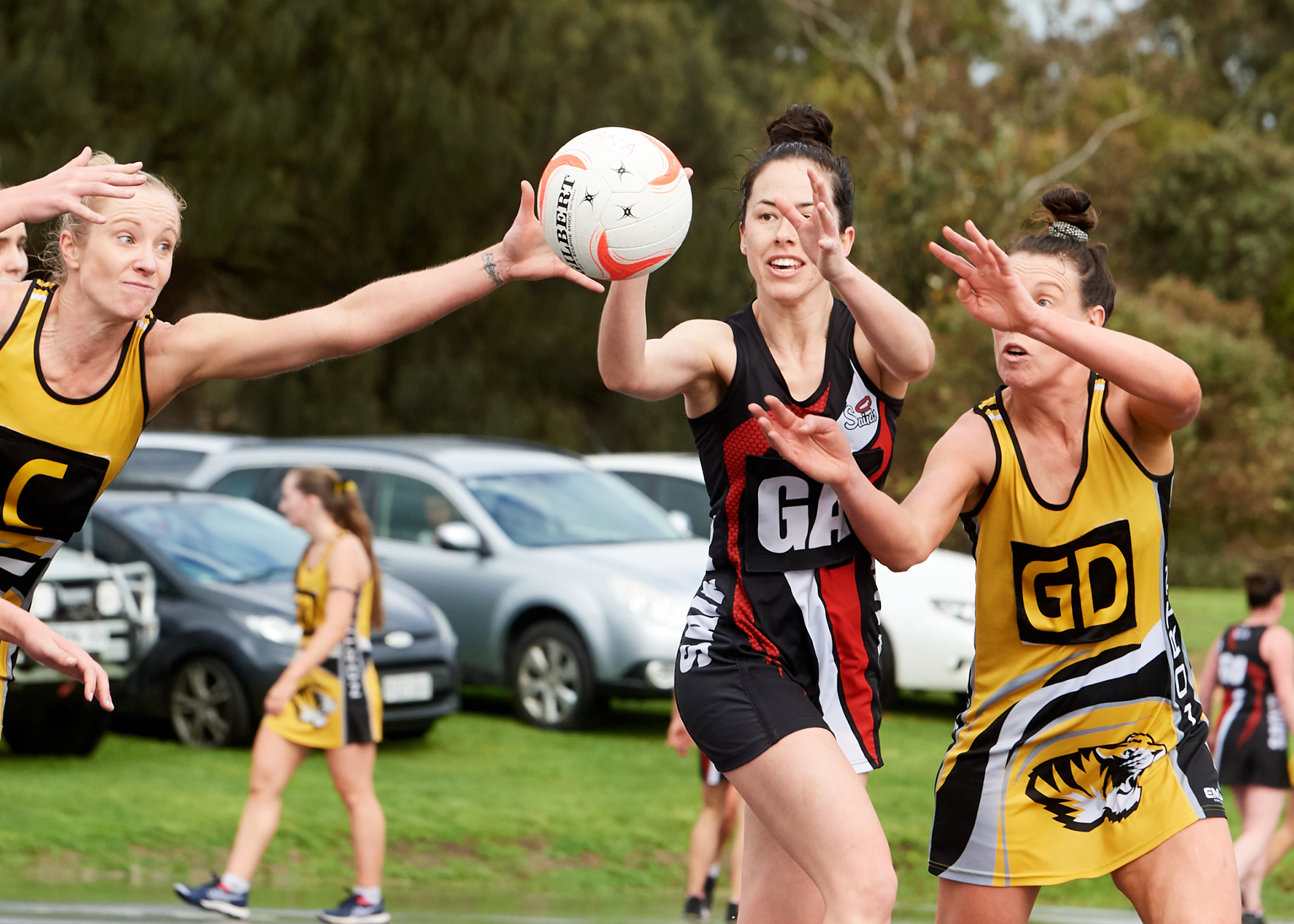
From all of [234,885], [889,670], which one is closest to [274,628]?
[234,885]

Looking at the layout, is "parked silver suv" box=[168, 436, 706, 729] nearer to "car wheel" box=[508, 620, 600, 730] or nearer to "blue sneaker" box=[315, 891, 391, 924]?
"car wheel" box=[508, 620, 600, 730]

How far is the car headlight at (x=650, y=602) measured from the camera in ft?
38.7

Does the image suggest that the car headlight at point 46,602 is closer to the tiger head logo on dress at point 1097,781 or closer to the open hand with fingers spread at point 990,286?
the tiger head logo on dress at point 1097,781

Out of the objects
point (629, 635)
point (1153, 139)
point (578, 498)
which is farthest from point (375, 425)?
point (1153, 139)

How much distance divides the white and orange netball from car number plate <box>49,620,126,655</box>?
6723 millimetres

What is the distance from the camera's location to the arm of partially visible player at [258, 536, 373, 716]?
7617 millimetres

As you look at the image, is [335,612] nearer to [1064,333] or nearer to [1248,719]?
[1248,719]

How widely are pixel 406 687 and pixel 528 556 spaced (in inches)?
72.0

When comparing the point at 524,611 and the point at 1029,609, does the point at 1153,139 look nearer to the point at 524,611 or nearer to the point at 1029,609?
the point at 524,611

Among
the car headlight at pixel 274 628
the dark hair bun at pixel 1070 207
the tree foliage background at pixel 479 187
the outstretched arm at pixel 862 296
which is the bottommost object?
the car headlight at pixel 274 628

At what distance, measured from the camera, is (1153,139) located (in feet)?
146

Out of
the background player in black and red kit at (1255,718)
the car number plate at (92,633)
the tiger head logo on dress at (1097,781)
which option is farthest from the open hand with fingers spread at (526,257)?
the car number plate at (92,633)

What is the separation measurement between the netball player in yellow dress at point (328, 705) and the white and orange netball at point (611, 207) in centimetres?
411

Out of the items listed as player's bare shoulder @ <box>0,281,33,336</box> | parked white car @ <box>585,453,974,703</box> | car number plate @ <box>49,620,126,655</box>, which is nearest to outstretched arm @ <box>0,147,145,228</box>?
player's bare shoulder @ <box>0,281,33,336</box>
